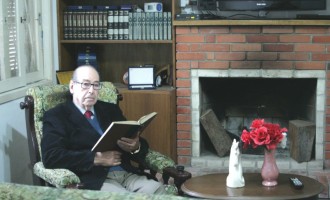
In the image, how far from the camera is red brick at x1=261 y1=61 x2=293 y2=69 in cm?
441

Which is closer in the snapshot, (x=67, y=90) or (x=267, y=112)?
(x=67, y=90)

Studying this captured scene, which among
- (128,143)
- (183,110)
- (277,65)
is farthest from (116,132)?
(277,65)

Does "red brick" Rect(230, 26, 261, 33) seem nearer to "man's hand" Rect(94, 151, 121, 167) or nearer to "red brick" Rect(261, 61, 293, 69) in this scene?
"red brick" Rect(261, 61, 293, 69)

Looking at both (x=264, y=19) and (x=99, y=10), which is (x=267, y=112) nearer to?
(x=264, y=19)

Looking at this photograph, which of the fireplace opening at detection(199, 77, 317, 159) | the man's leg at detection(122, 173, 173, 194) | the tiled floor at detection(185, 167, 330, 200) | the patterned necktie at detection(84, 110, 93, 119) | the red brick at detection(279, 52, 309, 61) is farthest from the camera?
the fireplace opening at detection(199, 77, 317, 159)

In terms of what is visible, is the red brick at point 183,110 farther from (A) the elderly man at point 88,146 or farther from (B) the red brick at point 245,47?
(A) the elderly man at point 88,146

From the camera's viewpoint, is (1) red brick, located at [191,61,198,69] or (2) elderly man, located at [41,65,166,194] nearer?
(2) elderly man, located at [41,65,166,194]

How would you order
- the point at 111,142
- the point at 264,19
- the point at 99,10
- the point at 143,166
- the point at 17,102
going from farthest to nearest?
the point at 99,10 < the point at 264,19 < the point at 17,102 < the point at 143,166 < the point at 111,142

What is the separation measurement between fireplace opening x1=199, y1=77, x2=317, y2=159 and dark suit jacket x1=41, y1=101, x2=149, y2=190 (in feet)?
5.57

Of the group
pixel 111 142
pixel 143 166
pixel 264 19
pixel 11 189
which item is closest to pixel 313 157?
pixel 264 19

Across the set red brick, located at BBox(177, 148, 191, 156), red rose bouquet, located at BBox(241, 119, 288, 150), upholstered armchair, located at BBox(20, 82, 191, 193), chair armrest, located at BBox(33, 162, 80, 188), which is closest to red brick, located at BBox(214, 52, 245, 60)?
red brick, located at BBox(177, 148, 191, 156)

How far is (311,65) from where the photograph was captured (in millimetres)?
4395

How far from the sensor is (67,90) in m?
3.52

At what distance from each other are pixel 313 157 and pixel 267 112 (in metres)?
0.56
